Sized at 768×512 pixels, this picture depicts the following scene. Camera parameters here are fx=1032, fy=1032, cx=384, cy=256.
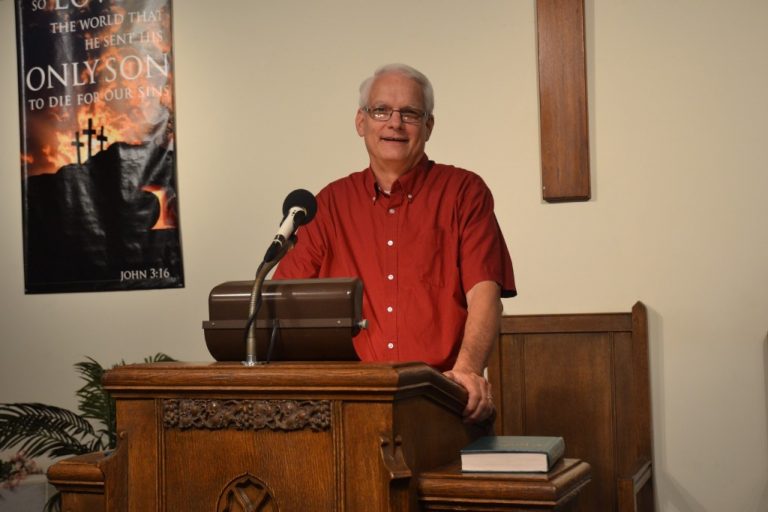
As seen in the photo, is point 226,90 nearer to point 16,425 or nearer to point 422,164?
point 16,425

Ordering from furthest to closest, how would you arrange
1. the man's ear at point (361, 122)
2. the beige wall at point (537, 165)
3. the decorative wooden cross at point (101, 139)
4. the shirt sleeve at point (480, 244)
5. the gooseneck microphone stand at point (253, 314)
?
the decorative wooden cross at point (101, 139), the beige wall at point (537, 165), the man's ear at point (361, 122), the shirt sleeve at point (480, 244), the gooseneck microphone stand at point (253, 314)

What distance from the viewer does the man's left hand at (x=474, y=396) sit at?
2.21m

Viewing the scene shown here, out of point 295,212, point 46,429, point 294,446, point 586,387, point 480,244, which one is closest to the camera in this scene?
point 294,446

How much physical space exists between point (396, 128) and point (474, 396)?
0.92 metres

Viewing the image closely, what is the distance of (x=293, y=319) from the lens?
2029 millimetres

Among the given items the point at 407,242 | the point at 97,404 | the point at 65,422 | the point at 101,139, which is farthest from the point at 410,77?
the point at 101,139

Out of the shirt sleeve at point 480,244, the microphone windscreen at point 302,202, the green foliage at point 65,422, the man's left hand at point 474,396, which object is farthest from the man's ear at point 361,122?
the green foliage at point 65,422

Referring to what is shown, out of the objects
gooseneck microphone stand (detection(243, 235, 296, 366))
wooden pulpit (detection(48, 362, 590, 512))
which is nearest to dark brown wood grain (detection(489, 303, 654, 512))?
wooden pulpit (detection(48, 362, 590, 512))

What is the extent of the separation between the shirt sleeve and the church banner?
2.85m

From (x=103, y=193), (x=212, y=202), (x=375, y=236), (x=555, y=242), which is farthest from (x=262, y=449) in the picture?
(x=103, y=193)

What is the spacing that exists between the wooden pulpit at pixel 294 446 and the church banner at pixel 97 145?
341 centimetres

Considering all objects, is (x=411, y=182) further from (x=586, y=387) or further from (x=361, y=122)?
(x=586, y=387)

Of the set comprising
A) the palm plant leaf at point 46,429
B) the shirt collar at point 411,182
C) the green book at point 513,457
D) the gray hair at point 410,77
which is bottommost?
the palm plant leaf at point 46,429

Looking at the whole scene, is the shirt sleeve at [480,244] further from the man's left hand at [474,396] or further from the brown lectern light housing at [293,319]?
the brown lectern light housing at [293,319]
